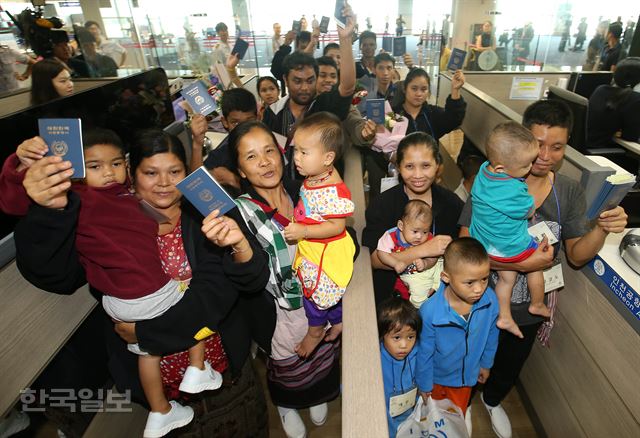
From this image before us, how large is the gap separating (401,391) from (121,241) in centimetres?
151

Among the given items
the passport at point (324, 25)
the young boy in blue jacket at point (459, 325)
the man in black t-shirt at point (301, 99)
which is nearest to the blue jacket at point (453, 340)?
the young boy in blue jacket at point (459, 325)

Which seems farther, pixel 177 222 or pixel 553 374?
pixel 553 374

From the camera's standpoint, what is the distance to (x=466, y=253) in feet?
5.47

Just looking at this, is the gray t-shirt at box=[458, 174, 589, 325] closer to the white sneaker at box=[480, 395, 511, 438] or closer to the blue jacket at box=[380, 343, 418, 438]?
the blue jacket at box=[380, 343, 418, 438]

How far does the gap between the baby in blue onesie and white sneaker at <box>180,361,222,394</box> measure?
1357mm

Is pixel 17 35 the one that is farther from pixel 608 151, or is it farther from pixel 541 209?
pixel 608 151

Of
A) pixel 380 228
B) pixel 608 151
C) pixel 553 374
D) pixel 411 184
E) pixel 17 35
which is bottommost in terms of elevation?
pixel 553 374

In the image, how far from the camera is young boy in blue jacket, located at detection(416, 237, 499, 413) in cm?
168

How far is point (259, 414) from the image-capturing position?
200cm

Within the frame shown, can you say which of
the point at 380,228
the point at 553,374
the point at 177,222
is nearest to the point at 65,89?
the point at 177,222

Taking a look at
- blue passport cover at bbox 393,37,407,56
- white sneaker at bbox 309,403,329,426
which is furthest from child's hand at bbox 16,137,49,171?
blue passport cover at bbox 393,37,407,56

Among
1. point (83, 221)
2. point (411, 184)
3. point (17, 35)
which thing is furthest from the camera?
point (17, 35)

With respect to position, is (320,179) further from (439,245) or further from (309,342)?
(309,342)

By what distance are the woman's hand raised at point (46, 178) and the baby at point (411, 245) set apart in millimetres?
1277
